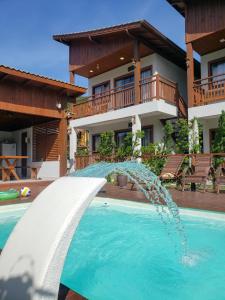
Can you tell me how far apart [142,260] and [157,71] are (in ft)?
37.9

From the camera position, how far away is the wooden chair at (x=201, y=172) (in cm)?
872

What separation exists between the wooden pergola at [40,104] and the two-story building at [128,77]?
4.66 ft

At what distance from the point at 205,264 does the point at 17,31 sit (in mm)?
15960

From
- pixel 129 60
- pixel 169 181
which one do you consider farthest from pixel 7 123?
pixel 169 181

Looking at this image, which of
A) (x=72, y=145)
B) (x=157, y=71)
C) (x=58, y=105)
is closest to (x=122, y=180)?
(x=58, y=105)

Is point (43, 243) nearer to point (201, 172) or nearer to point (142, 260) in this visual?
point (142, 260)

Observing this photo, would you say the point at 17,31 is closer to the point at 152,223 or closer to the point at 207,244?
the point at 152,223

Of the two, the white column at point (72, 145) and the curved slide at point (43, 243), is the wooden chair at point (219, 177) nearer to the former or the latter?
the curved slide at point (43, 243)

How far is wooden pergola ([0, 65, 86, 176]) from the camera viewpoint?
1170cm

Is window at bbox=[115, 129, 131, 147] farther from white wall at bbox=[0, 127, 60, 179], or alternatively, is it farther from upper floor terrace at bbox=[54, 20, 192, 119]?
white wall at bbox=[0, 127, 60, 179]

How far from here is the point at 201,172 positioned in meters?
8.97

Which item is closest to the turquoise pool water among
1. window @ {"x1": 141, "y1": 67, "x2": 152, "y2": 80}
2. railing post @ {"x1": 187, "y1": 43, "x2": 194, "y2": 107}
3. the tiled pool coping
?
the tiled pool coping

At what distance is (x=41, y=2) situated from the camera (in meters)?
12.7

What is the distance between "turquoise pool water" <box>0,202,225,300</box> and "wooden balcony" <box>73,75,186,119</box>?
6.94m
